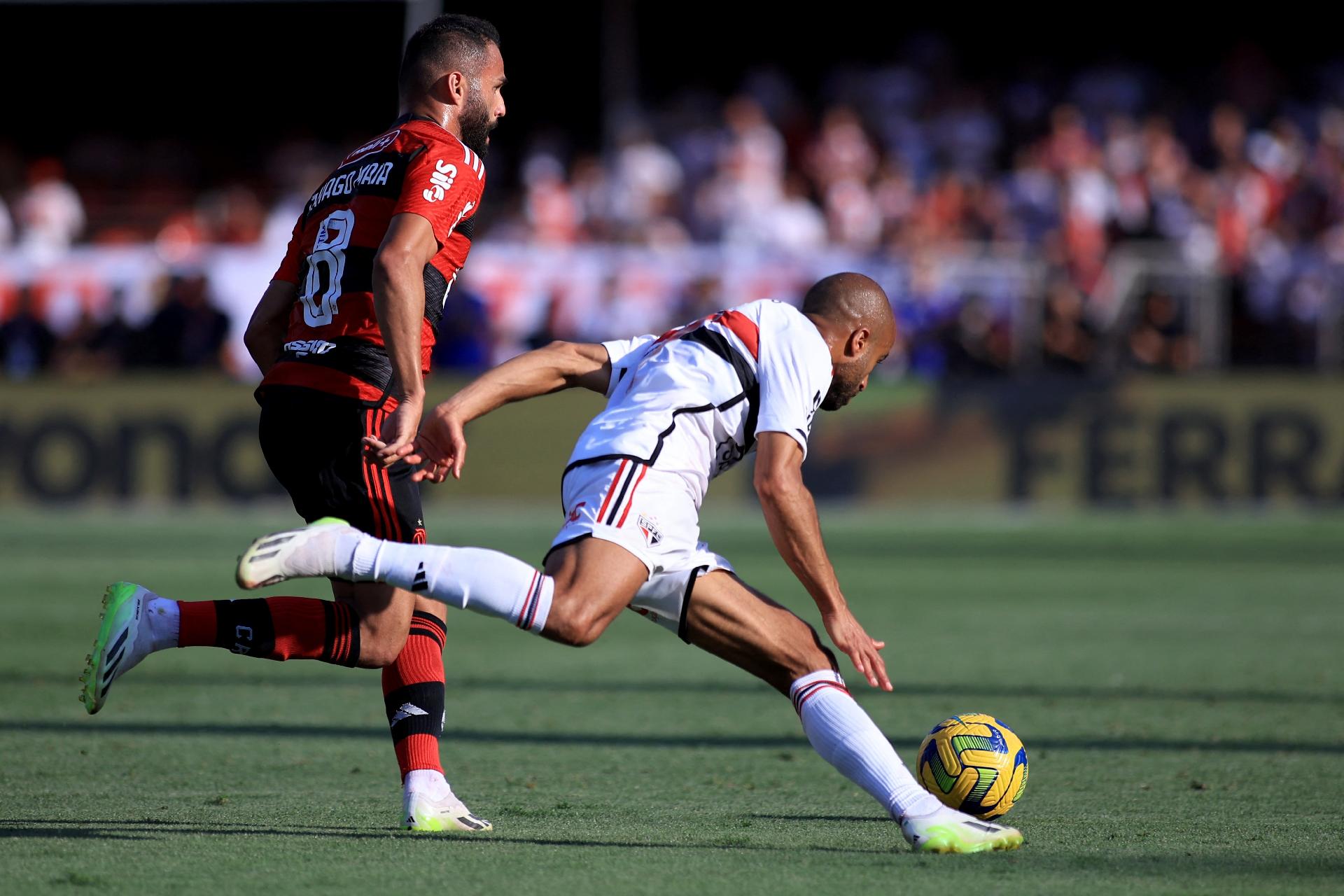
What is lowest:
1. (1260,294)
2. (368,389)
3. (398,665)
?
(398,665)

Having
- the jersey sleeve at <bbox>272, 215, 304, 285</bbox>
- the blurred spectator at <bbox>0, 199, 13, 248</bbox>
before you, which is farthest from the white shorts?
the blurred spectator at <bbox>0, 199, 13, 248</bbox>

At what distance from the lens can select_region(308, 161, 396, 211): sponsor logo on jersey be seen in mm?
4922

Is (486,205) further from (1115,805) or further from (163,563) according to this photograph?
(1115,805)

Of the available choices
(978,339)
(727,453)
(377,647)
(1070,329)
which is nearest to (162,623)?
(377,647)

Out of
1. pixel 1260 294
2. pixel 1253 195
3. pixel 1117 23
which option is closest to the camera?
pixel 1260 294

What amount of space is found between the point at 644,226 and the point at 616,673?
1112 centimetres

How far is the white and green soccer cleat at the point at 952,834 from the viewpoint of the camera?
14.6 ft

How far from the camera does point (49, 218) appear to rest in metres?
20.2

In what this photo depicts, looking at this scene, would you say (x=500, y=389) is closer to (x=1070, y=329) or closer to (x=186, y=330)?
(x=1070, y=329)

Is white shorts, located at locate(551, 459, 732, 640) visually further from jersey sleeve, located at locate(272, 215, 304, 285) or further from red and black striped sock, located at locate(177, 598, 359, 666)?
jersey sleeve, located at locate(272, 215, 304, 285)

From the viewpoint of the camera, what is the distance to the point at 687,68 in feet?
84.4

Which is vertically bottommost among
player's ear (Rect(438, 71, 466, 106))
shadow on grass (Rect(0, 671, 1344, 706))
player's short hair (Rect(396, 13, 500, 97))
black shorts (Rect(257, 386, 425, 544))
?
shadow on grass (Rect(0, 671, 1344, 706))

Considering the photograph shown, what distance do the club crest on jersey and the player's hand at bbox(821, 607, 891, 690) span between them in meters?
1.58

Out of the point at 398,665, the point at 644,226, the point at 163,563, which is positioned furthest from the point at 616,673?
the point at 644,226
